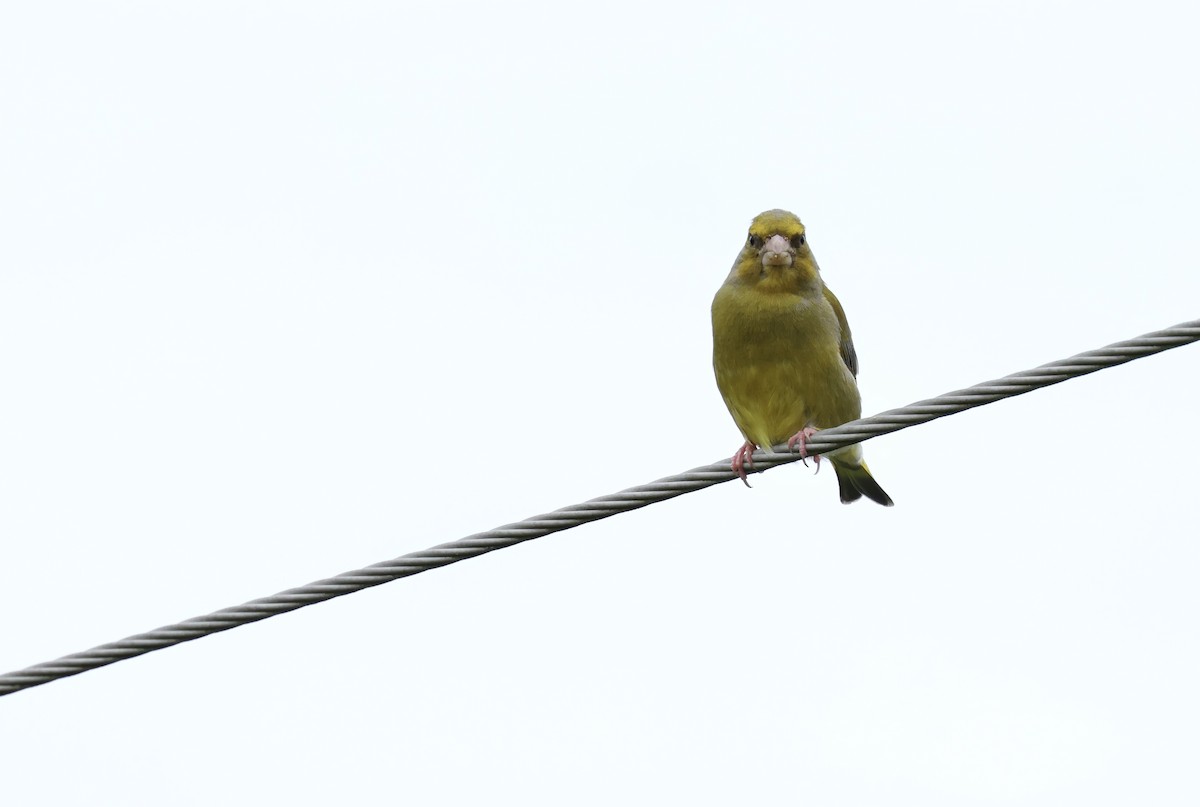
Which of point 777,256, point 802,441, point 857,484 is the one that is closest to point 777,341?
point 777,256

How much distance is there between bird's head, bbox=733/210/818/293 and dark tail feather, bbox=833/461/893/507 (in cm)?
151

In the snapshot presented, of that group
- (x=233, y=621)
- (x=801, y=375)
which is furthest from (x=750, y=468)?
(x=233, y=621)

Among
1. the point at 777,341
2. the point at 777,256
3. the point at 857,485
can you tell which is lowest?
the point at 857,485

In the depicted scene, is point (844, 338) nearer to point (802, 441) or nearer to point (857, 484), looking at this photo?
point (857, 484)

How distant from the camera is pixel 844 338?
8633mm

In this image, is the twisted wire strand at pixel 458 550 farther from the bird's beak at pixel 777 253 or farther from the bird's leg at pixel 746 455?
the bird's beak at pixel 777 253

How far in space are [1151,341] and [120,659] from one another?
3.06 meters

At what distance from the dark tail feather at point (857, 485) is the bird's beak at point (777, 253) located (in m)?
1.66

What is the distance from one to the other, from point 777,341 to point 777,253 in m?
0.41

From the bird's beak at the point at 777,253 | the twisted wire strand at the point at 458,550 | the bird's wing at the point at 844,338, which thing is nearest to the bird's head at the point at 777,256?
the bird's beak at the point at 777,253

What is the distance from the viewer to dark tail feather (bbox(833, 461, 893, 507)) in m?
9.37

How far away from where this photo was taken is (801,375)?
806 cm

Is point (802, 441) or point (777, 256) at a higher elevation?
point (777, 256)

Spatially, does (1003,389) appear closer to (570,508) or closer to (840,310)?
(570,508)
